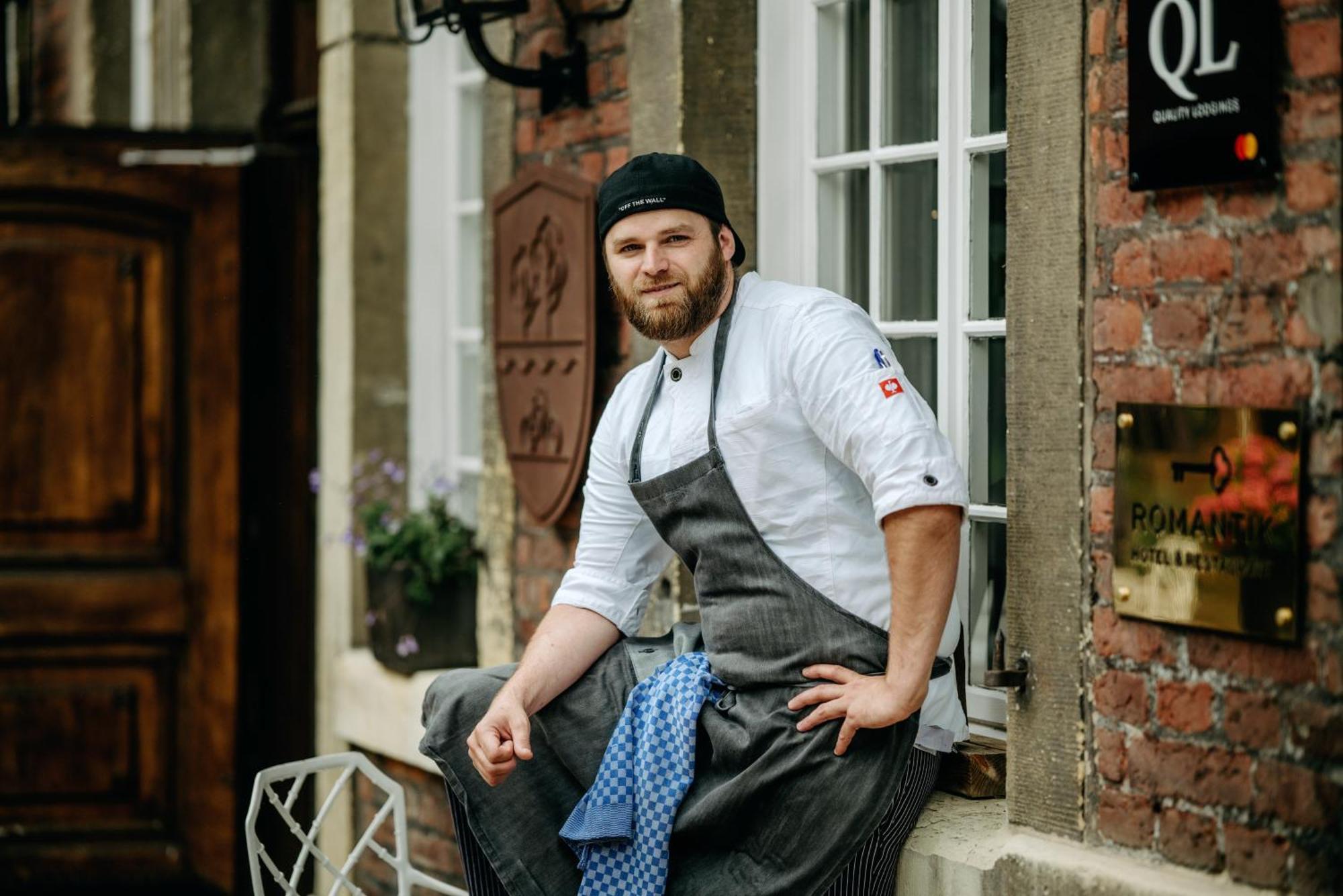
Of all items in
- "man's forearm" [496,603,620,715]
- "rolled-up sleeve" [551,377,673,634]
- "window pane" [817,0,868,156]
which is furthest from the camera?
"window pane" [817,0,868,156]

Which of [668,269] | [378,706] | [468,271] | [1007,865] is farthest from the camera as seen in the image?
[468,271]

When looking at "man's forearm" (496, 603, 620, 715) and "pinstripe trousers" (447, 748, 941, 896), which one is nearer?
"pinstripe trousers" (447, 748, 941, 896)

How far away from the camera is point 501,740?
Answer: 2.93 m

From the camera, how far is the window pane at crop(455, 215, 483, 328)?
501cm

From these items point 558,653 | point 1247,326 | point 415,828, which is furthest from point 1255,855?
point 415,828

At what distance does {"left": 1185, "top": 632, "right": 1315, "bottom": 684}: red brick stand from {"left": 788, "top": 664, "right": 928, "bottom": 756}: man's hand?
1.43 feet

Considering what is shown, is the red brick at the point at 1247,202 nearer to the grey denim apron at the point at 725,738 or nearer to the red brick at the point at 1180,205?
the red brick at the point at 1180,205

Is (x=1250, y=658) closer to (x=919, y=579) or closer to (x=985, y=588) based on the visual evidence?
(x=919, y=579)

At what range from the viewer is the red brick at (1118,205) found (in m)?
2.62

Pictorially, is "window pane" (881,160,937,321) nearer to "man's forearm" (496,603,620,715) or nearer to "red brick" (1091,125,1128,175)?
"red brick" (1091,125,1128,175)

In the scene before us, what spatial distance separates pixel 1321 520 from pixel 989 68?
1.27 metres

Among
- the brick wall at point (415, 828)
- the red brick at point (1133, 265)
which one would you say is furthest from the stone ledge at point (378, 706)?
the red brick at point (1133, 265)

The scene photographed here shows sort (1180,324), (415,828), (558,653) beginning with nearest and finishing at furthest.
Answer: (1180,324) < (558,653) < (415,828)

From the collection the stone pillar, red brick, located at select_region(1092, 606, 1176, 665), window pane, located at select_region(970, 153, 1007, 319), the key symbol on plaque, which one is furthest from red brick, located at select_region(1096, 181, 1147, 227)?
the stone pillar
